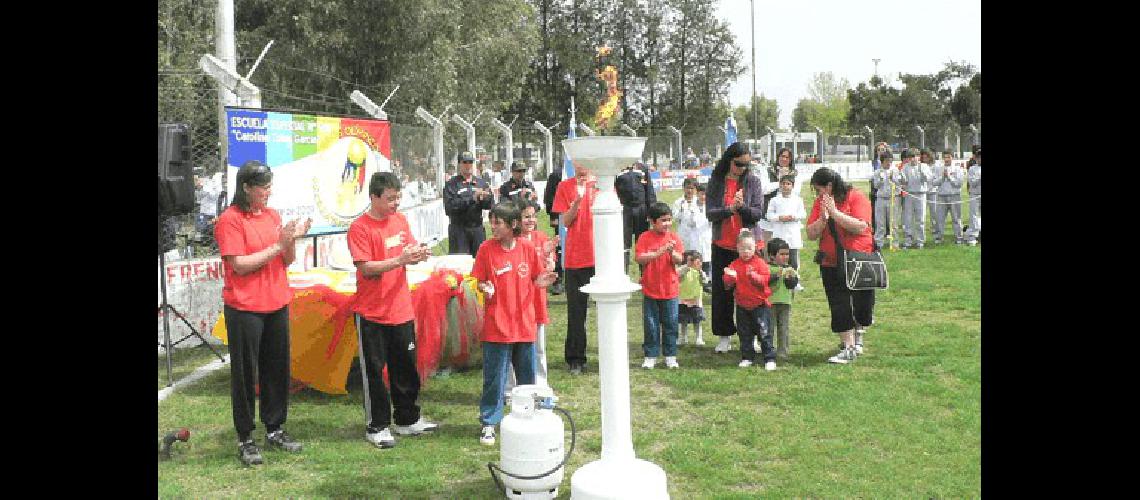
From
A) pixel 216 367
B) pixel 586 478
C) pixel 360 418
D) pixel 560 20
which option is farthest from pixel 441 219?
pixel 560 20

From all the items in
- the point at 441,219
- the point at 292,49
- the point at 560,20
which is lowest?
the point at 441,219

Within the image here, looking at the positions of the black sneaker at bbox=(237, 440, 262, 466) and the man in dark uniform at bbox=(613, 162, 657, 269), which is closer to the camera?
the black sneaker at bbox=(237, 440, 262, 466)

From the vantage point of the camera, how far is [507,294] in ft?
18.5

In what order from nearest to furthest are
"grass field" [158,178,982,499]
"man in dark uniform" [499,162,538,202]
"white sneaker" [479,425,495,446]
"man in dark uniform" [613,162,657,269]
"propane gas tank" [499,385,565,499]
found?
"propane gas tank" [499,385,565,499] → "grass field" [158,178,982,499] → "white sneaker" [479,425,495,446] → "man in dark uniform" [613,162,657,269] → "man in dark uniform" [499,162,538,202]

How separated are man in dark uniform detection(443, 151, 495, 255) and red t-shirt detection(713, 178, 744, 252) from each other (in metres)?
3.49

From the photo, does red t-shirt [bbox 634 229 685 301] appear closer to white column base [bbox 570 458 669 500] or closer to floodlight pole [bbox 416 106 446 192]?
white column base [bbox 570 458 669 500]

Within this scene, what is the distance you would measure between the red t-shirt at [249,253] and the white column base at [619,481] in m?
2.17

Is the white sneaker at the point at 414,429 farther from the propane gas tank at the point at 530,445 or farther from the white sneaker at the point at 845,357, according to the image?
the white sneaker at the point at 845,357

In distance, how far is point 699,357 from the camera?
8.23 meters

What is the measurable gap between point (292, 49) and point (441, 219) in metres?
10.4

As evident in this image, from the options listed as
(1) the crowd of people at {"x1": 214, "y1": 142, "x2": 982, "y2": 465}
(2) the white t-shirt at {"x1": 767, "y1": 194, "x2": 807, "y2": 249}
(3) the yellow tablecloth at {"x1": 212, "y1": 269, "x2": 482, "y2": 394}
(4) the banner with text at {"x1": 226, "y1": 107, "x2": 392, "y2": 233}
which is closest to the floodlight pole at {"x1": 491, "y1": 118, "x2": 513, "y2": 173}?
(1) the crowd of people at {"x1": 214, "y1": 142, "x2": 982, "y2": 465}

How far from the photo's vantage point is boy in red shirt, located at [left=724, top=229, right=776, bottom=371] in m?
7.67

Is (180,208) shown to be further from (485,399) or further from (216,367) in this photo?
(485,399)

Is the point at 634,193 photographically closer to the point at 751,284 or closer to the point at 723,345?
the point at 723,345
